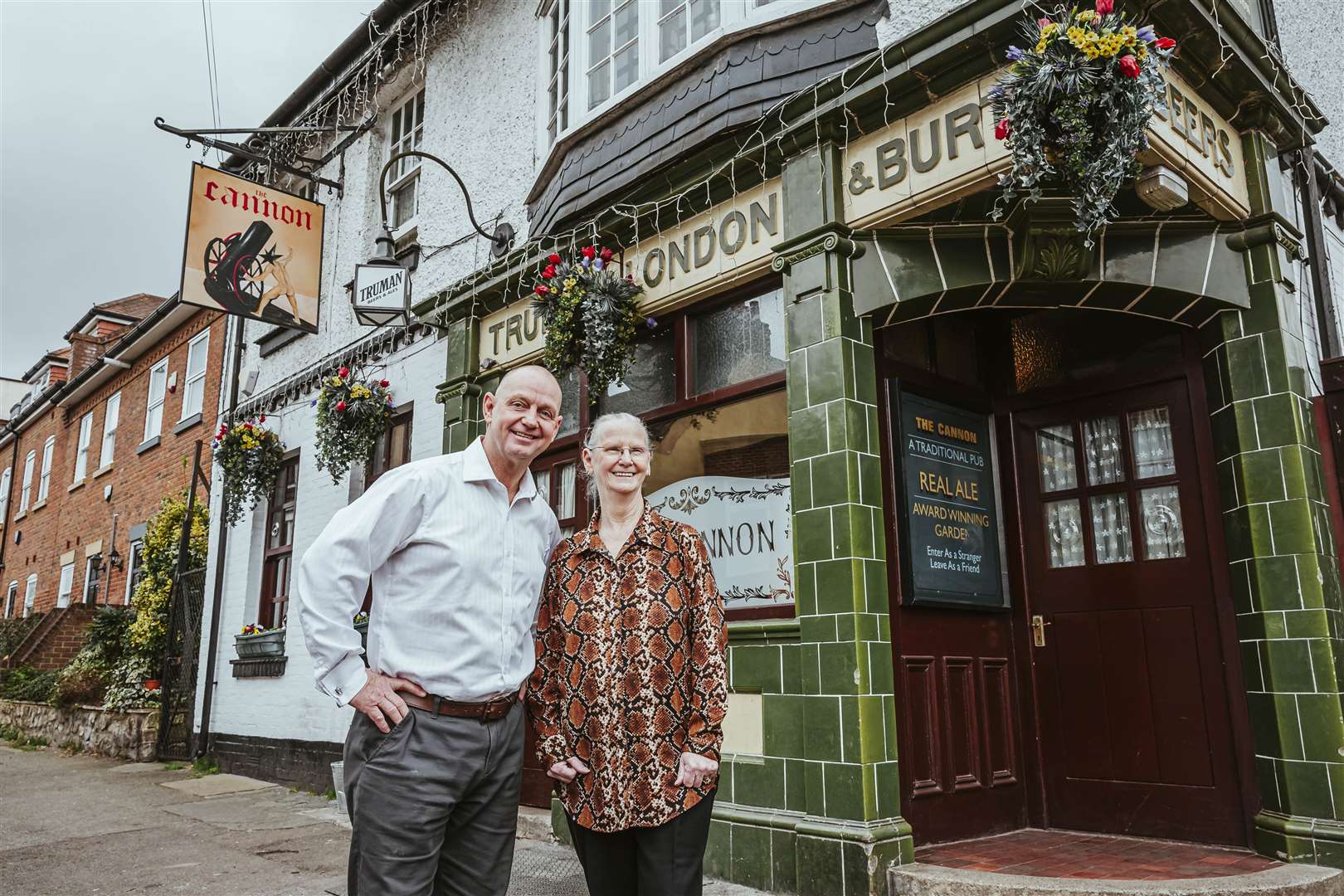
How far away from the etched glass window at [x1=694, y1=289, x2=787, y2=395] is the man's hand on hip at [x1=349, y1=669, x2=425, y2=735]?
11.2ft

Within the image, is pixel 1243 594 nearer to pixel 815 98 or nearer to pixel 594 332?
pixel 815 98

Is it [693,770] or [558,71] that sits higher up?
[558,71]

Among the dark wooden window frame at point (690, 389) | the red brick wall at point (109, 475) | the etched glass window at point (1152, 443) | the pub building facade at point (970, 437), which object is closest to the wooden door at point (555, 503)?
the dark wooden window frame at point (690, 389)

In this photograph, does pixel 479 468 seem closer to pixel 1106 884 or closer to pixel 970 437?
pixel 1106 884

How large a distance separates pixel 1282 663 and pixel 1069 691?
118 centimetres

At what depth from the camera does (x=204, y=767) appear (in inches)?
403

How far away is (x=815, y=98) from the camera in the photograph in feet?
17.0

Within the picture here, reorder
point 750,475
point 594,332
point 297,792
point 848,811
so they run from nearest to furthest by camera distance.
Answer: point 848,811, point 750,475, point 594,332, point 297,792

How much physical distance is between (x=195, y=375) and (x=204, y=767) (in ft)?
21.0

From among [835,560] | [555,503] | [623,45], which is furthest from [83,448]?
[835,560]

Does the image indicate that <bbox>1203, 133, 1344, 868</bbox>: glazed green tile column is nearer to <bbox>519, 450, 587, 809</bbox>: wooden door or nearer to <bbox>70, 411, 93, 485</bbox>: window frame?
<bbox>519, 450, 587, 809</bbox>: wooden door

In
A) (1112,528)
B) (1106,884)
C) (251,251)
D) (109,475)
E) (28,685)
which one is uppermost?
(251,251)

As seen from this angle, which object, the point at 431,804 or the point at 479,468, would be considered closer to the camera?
the point at 431,804

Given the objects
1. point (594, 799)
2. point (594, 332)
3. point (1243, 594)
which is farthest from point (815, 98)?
point (594, 799)
